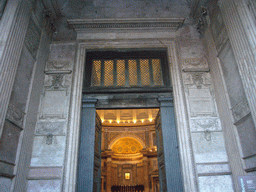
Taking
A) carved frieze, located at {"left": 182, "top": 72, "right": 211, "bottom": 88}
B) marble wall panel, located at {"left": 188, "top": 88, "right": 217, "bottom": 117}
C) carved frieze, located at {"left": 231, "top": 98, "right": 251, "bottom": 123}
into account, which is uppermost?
carved frieze, located at {"left": 182, "top": 72, "right": 211, "bottom": 88}

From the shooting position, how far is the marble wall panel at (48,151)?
5.15m

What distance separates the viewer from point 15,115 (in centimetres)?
452

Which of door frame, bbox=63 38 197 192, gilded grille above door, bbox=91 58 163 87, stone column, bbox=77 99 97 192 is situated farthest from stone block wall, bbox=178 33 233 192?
stone column, bbox=77 99 97 192

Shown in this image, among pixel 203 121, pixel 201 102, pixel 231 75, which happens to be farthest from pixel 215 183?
pixel 231 75

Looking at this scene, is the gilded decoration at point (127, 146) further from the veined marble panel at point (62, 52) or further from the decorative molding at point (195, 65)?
the decorative molding at point (195, 65)

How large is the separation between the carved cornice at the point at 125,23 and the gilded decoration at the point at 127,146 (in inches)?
402

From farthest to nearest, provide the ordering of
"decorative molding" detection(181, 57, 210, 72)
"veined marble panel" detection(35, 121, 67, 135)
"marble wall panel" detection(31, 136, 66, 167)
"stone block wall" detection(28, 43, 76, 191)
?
1. "decorative molding" detection(181, 57, 210, 72)
2. "veined marble panel" detection(35, 121, 67, 135)
3. "marble wall panel" detection(31, 136, 66, 167)
4. "stone block wall" detection(28, 43, 76, 191)

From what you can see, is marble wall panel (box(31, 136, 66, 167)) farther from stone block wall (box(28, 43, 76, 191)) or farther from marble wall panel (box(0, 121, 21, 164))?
marble wall panel (box(0, 121, 21, 164))

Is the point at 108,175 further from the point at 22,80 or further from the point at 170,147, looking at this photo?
the point at 22,80

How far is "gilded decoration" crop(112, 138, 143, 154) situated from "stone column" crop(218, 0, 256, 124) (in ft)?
39.1

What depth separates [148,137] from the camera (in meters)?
14.8

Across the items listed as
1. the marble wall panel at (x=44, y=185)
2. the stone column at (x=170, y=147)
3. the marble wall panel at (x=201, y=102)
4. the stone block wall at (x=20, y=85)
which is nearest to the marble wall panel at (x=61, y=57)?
the stone block wall at (x=20, y=85)

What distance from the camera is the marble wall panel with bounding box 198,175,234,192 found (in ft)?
16.1

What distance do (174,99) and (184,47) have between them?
1.64 meters
